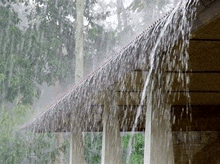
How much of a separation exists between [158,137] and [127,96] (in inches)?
50.9

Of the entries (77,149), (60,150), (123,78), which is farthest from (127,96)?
(60,150)

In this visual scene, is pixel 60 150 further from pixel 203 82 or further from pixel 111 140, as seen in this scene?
pixel 203 82

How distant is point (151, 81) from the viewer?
11.1ft

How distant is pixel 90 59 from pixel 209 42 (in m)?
14.8

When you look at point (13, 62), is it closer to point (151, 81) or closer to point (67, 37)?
point (67, 37)

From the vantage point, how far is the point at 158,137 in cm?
337

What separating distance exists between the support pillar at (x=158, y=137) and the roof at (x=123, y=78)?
0.35 metres

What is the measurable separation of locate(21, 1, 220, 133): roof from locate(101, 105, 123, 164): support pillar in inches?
5.6

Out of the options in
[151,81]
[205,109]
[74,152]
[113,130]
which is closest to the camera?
[151,81]

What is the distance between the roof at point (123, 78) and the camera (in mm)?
2443

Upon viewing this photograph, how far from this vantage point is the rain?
2684 millimetres

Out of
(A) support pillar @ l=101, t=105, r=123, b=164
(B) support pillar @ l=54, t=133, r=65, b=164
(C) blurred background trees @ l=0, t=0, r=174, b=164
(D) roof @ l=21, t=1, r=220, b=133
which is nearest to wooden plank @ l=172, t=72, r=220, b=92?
(D) roof @ l=21, t=1, r=220, b=133

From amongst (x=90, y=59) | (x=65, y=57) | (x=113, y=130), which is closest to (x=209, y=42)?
(x=113, y=130)

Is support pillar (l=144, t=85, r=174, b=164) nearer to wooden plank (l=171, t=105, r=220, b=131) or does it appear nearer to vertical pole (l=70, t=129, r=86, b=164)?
wooden plank (l=171, t=105, r=220, b=131)
